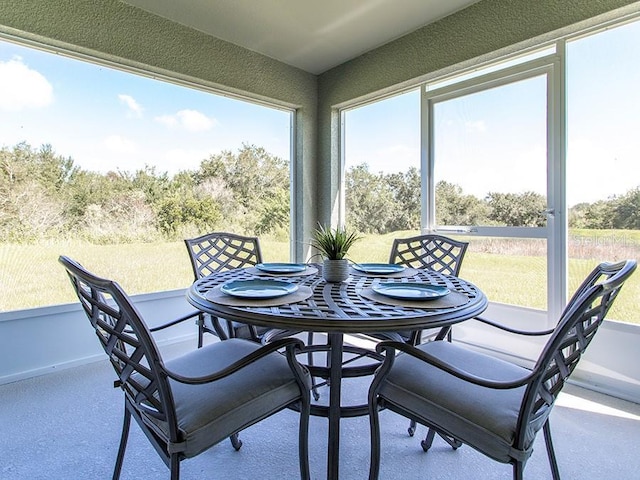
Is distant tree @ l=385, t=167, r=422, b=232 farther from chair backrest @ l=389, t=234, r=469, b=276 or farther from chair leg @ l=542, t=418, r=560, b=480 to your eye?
chair leg @ l=542, t=418, r=560, b=480

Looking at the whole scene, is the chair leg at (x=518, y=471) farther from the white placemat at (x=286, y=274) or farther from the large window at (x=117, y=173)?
the large window at (x=117, y=173)

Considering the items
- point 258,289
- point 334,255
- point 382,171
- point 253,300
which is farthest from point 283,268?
point 382,171

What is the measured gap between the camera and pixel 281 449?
5.57 feet

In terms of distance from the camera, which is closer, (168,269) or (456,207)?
(456,207)

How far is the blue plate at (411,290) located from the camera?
136 cm

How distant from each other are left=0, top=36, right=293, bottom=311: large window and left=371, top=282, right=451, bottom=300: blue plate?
2.23 metres

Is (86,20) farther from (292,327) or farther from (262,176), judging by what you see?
(292,327)

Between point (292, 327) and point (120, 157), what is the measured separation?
2.47 m

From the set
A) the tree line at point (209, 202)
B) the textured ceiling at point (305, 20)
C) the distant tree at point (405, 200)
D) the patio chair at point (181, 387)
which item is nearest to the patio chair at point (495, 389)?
the patio chair at point (181, 387)

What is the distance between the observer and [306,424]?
1.31 m

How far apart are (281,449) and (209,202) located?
230cm

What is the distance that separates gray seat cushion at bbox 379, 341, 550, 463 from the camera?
1.06 metres

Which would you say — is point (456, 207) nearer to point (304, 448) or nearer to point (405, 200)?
point (405, 200)

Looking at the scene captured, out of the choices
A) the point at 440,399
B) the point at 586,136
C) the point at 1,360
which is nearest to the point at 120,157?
the point at 1,360
